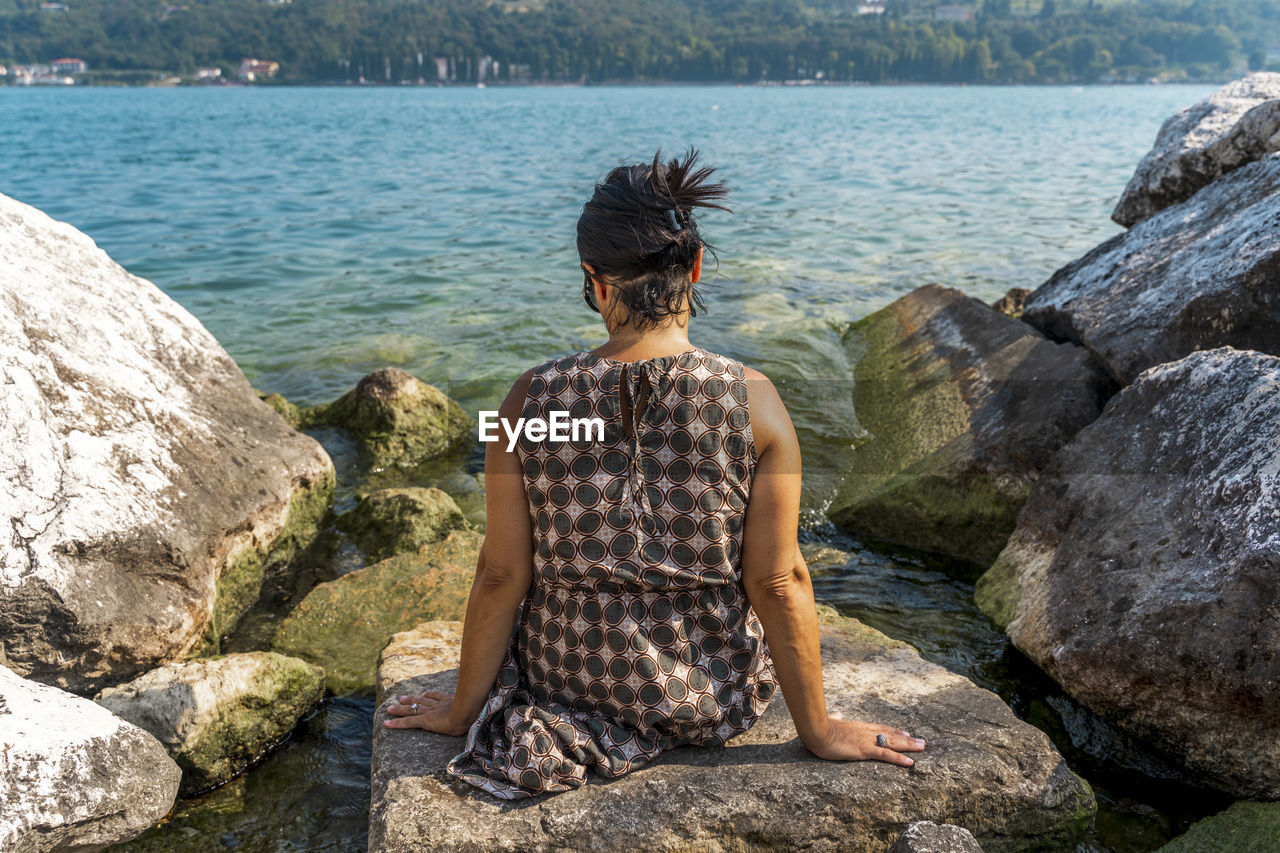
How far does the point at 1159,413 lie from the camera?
13.4 feet

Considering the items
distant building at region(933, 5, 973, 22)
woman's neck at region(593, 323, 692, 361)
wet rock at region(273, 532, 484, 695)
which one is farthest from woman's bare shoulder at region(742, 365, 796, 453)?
distant building at region(933, 5, 973, 22)

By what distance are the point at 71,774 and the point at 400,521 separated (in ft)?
8.63

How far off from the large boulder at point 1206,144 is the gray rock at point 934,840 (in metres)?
6.02

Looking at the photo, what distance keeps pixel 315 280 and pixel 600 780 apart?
12680 millimetres

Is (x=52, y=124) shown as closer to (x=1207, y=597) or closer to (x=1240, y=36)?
(x=1207, y=597)

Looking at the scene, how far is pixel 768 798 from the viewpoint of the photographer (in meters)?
2.70

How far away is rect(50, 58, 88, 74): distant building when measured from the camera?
110 metres

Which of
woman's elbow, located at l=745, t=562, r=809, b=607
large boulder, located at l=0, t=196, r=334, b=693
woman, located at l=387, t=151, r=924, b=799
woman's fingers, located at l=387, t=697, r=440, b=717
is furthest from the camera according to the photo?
large boulder, located at l=0, t=196, r=334, b=693

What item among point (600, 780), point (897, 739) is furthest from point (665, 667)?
point (897, 739)

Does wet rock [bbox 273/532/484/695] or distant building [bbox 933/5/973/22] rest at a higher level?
distant building [bbox 933/5/973/22]

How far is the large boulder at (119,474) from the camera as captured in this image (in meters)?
3.78

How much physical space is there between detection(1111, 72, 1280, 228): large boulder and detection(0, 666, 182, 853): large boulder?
7319 millimetres
